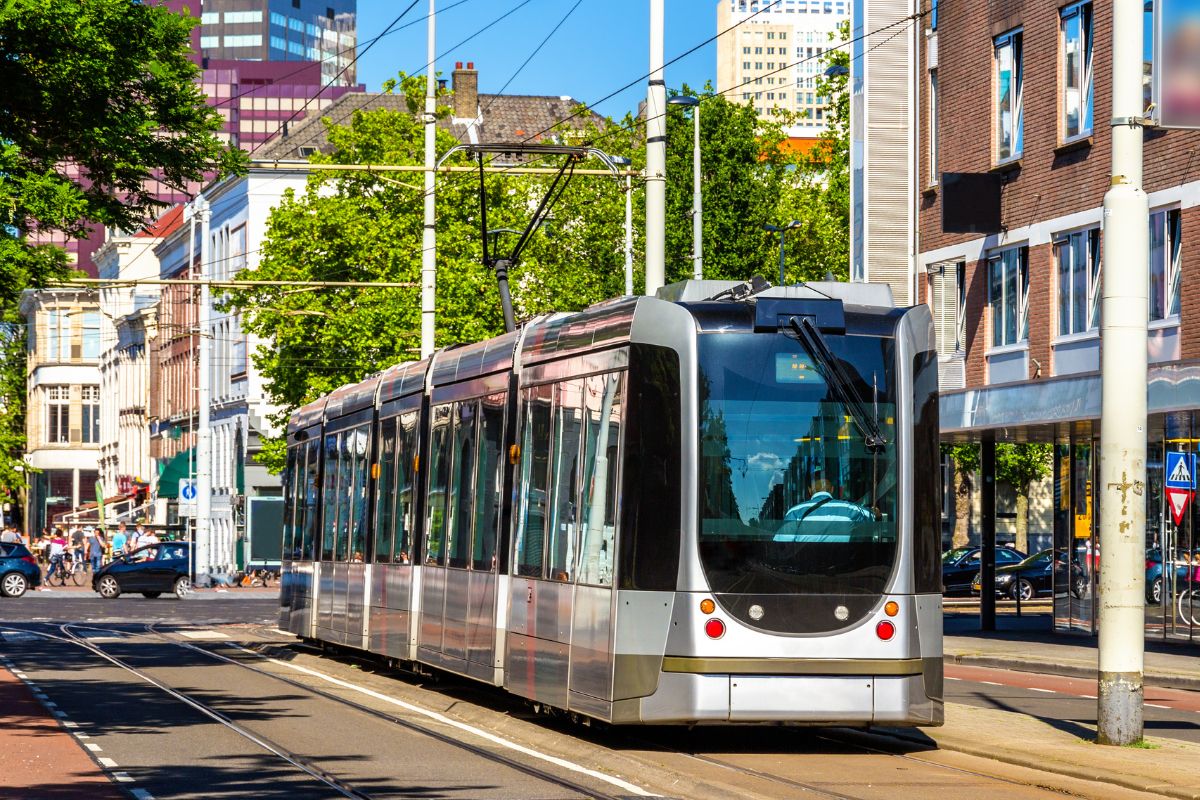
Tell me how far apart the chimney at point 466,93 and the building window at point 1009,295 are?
2015 inches

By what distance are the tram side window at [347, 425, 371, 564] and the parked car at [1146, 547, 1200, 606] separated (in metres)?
12.5

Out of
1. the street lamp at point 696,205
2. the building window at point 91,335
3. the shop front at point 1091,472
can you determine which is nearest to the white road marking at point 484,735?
the shop front at point 1091,472

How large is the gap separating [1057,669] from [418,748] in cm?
1396

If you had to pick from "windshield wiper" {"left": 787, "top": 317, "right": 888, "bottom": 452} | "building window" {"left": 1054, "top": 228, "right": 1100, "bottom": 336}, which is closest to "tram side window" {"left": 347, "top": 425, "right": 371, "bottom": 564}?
"windshield wiper" {"left": 787, "top": 317, "right": 888, "bottom": 452}

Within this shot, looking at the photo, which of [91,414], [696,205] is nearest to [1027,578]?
[696,205]

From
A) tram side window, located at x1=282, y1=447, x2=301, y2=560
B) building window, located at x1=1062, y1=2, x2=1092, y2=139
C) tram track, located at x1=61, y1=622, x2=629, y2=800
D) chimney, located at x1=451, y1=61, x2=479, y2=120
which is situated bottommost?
tram track, located at x1=61, y1=622, x2=629, y2=800

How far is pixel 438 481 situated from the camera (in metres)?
20.6

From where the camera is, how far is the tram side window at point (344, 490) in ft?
81.9

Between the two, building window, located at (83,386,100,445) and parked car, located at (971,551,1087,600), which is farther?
building window, located at (83,386,100,445)

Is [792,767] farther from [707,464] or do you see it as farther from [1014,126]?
[1014,126]

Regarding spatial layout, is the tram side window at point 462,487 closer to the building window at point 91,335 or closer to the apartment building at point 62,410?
the building window at point 91,335

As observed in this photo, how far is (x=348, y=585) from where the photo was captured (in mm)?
24734

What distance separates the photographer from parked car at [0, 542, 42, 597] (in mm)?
52406

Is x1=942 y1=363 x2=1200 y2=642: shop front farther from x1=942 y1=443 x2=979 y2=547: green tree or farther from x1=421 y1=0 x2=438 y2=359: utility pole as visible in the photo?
x1=942 y1=443 x2=979 y2=547: green tree
